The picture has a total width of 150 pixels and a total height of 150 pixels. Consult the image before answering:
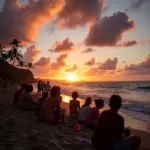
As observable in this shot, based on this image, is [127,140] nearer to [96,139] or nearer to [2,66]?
[96,139]

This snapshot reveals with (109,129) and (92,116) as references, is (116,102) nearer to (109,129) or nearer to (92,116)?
(109,129)

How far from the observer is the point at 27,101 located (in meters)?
9.99

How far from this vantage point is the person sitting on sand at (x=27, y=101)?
974 cm

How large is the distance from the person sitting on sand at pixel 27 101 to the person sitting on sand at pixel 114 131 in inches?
218

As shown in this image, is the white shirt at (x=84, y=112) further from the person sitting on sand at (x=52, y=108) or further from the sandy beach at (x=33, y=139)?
the person sitting on sand at (x=52, y=108)

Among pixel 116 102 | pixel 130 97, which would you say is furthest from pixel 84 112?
pixel 130 97

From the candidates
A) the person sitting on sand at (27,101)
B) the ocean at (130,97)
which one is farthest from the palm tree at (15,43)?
the person sitting on sand at (27,101)

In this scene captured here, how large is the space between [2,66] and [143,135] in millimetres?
79326

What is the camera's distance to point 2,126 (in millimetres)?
6242

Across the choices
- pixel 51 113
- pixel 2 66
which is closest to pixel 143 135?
pixel 51 113

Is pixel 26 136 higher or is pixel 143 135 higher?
pixel 26 136

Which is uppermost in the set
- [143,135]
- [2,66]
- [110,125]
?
[2,66]

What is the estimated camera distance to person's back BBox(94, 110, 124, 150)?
469 cm

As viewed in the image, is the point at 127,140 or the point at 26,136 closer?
the point at 127,140
